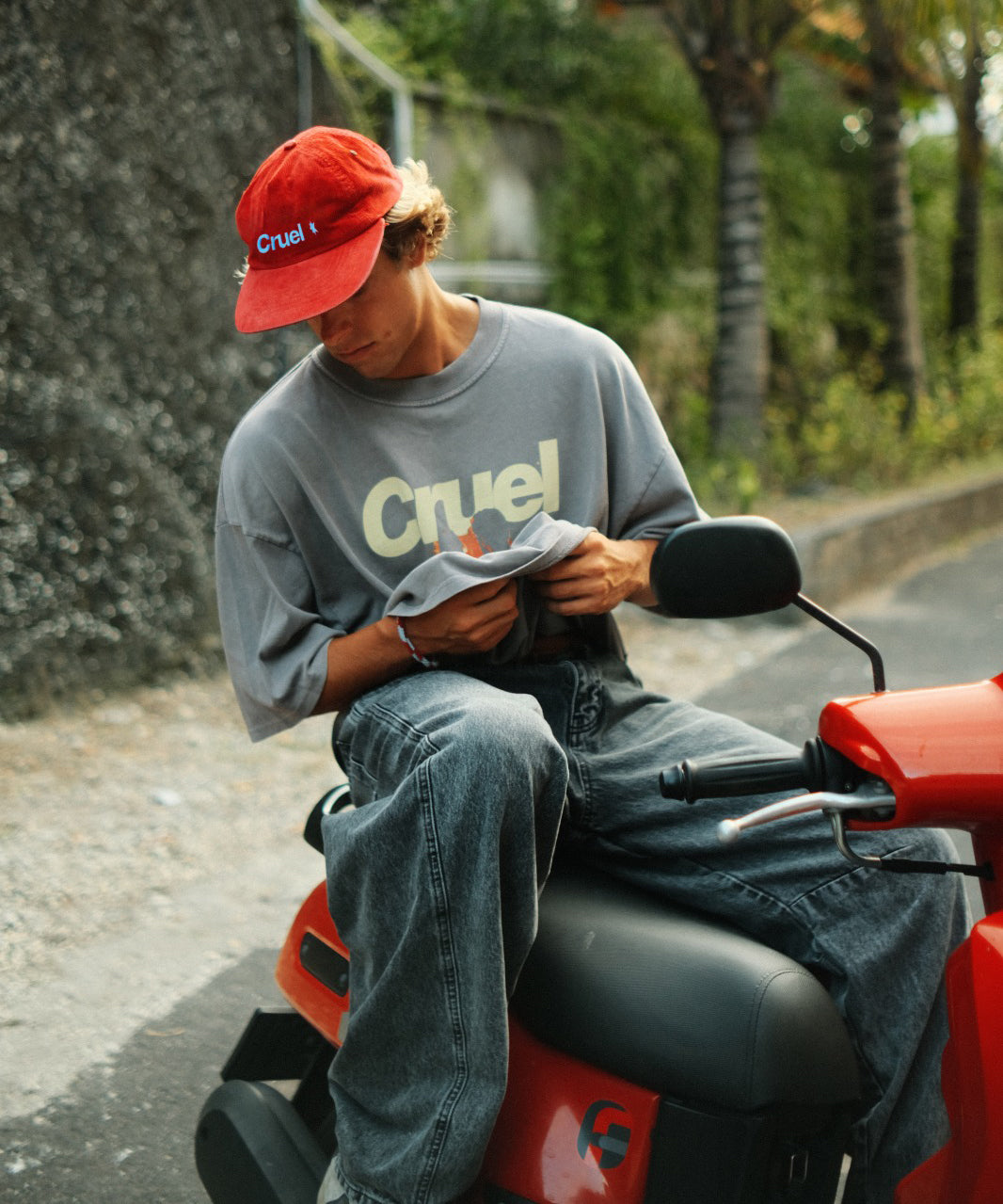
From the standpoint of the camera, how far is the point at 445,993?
5.13 feet

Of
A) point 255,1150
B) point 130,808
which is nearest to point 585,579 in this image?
point 255,1150

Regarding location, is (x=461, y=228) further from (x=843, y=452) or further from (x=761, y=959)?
(x=761, y=959)

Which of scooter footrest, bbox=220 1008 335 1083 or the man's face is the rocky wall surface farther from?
the man's face

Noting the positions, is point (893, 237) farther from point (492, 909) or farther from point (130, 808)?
point (492, 909)

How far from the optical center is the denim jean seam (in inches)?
60.7

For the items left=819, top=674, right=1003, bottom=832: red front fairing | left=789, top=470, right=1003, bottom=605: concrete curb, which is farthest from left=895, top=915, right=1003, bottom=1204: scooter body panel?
left=789, top=470, right=1003, bottom=605: concrete curb

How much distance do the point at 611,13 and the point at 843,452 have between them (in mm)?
3792

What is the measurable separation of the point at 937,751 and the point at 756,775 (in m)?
0.20

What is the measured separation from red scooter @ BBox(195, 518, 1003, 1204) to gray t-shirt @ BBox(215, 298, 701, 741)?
0.47 m

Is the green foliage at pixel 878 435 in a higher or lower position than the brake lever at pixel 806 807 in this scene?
lower

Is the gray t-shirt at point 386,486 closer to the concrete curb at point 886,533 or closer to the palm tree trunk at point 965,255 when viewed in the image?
the concrete curb at point 886,533

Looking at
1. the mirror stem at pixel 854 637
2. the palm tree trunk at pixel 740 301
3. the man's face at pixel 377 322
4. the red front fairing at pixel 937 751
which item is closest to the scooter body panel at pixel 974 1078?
the red front fairing at pixel 937 751

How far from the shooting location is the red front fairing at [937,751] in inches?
51.8

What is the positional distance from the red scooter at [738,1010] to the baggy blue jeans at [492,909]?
3.4 inches
